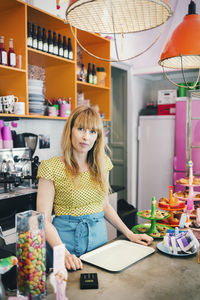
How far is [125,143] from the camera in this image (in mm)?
5012

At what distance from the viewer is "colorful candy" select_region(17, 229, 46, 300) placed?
98cm

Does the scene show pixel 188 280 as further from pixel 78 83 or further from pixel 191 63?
pixel 78 83

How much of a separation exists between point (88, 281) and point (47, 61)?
91.2 inches

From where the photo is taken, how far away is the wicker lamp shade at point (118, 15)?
1246 millimetres

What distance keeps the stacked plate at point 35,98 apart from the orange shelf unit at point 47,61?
0.30 ft

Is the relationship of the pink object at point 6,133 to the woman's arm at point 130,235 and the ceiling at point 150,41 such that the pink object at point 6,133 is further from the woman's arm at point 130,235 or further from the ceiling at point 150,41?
the ceiling at point 150,41

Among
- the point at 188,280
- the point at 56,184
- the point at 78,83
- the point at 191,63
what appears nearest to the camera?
the point at 188,280

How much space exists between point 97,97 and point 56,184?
2170 mm

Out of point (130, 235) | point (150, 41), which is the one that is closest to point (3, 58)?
point (130, 235)

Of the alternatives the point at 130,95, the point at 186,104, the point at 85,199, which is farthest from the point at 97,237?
the point at 130,95

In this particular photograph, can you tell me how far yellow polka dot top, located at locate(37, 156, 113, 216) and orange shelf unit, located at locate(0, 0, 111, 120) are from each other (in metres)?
1.03

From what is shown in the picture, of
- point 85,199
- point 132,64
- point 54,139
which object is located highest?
point 132,64

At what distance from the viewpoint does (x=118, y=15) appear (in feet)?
4.55

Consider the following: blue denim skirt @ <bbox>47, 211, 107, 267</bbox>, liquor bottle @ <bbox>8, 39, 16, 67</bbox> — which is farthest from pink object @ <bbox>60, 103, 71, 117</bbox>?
blue denim skirt @ <bbox>47, 211, 107, 267</bbox>
